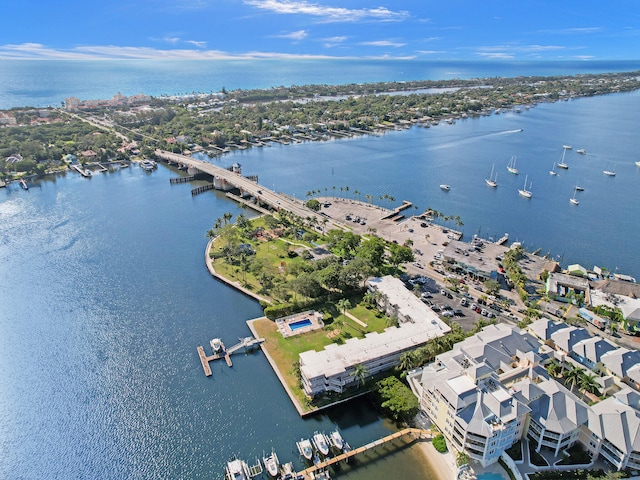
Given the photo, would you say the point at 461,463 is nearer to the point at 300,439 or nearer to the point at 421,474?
the point at 421,474

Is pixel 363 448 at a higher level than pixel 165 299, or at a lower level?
lower

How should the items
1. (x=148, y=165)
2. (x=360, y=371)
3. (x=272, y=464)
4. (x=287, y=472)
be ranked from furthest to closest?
(x=148, y=165), (x=360, y=371), (x=272, y=464), (x=287, y=472)

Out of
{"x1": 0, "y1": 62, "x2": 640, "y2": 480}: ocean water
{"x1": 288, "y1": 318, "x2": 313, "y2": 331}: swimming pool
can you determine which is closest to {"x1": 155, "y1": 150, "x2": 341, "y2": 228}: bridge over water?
{"x1": 0, "y1": 62, "x2": 640, "y2": 480}: ocean water

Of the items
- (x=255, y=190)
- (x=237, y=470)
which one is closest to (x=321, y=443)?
(x=237, y=470)

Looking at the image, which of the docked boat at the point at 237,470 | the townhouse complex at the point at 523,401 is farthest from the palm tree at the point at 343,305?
the docked boat at the point at 237,470

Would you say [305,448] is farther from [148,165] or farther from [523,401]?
[148,165]

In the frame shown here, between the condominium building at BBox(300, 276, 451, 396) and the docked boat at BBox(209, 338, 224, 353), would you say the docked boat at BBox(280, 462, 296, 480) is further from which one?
the docked boat at BBox(209, 338, 224, 353)
